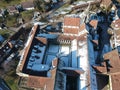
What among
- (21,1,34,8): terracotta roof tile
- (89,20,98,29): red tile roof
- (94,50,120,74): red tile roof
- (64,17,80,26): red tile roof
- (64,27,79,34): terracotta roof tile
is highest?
(21,1,34,8): terracotta roof tile

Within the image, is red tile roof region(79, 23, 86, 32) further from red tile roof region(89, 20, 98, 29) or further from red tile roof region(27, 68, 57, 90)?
red tile roof region(27, 68, 57, 90)

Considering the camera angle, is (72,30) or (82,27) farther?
(72,30)

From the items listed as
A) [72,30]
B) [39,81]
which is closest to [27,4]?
[72,30]

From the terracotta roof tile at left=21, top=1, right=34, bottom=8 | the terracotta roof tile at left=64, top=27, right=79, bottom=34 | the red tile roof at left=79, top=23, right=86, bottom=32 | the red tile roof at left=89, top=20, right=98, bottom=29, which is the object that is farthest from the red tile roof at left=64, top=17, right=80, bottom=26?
the terracotta roof tile at left=21, top=1, right=34, bottom=8

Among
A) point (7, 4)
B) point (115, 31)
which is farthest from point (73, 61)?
point (7, 4)

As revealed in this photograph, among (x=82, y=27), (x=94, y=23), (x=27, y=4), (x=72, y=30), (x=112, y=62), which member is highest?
(x=27, y=4)

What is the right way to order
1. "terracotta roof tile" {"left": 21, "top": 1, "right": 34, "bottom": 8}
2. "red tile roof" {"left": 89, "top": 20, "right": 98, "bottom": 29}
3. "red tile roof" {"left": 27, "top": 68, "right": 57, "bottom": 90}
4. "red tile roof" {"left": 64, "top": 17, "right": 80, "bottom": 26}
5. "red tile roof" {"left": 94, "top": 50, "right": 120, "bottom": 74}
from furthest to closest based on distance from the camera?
"terracotta roof tile" {"left": 21, "top": 1, "right": 34, "bottom": 8}, "red tile roof" {"left": 89, "top": 20, "right": 98, "bottom": 29}, "red tile roof" {"left": 64, "top": 17, "right": 80, "bottom": 26}, "red tile roof" {"left": 94, "top": 50, "right": 120, "bottom": 74}, "red tile roof" {"left": 27, "top": 68, "right": 57, "bottom": 90}

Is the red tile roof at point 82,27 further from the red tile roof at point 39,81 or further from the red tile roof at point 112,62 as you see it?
the red tile roof at point 39,81

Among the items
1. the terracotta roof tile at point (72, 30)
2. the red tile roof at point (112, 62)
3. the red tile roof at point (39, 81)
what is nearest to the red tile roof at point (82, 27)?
the terracotta roof tile at point (72, 30)

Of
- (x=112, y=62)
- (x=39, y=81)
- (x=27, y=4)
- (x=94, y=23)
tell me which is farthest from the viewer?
(x=27, y=4)

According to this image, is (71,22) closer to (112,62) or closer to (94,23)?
(94,23)

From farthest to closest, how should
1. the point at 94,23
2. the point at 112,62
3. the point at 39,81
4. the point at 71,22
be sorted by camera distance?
the point at 94,23 < the point at 71,22 < the point at 112,62 < the point at 39,81

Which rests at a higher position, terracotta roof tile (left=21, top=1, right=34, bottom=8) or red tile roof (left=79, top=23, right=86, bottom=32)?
terracotta roof tile (left=21, top=1, right=34, bottom=8)
